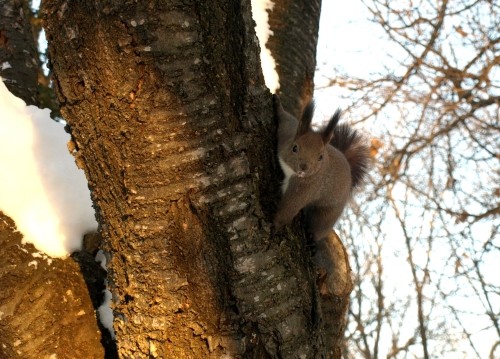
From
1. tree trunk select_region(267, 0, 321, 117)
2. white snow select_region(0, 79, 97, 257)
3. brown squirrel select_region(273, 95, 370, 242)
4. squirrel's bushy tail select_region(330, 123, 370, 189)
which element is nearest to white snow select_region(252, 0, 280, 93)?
tree trunk select_region(267, 0, 321, 117)

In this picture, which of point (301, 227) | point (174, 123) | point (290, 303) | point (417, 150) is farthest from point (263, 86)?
point (417, 150)

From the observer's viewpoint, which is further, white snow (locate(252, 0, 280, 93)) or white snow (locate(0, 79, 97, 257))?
white snow (locate(252, 0, 280, 93))

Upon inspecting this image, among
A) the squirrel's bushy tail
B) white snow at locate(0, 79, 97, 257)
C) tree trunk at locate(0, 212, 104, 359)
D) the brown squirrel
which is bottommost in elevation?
tree trunk at locate(0, 212, 104, 359)

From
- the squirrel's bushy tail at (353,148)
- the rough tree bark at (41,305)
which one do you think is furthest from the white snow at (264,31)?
the rough tree bark at (41,305)

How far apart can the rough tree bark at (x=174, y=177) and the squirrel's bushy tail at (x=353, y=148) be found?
1308 millimetres

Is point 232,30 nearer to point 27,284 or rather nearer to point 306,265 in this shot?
point 306,265

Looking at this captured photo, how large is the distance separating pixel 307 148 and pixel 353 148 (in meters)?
0.63

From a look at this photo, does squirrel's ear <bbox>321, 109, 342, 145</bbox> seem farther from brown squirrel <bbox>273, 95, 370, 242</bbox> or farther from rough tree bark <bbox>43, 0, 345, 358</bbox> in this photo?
rough tree bark <bbox>43, 0, 345, 358</bbox>

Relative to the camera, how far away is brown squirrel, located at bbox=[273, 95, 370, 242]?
170 centimetres

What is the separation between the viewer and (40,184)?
174cm

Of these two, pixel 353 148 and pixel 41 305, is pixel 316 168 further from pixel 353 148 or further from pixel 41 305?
pixel 41 305

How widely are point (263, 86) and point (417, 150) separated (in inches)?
157

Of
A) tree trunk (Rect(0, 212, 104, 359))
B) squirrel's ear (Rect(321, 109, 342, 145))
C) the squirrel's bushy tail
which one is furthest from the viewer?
the squirrel's bushy tail

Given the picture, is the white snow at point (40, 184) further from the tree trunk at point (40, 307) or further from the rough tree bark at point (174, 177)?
the rough tree bark at point (174, 177)
